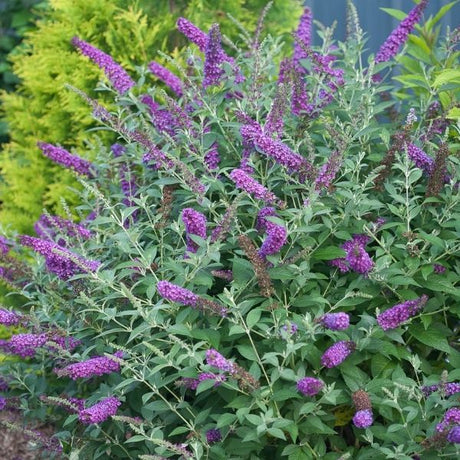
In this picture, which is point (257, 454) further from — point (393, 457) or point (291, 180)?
point (291, 180)

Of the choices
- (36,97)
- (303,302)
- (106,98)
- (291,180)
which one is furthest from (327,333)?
(36,97)

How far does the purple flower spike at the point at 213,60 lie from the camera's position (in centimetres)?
290

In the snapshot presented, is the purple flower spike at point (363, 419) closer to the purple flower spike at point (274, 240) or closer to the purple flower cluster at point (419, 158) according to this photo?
the purple flower spike at point (274, 240)

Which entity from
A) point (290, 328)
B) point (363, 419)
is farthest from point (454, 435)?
point (290, 328)

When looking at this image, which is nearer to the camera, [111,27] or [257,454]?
[257,454]

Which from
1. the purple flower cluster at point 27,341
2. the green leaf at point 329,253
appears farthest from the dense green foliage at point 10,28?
the green leaf at point 329,253

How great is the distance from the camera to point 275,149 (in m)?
2.66

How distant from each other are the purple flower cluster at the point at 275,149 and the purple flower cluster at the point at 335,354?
0.57 metres

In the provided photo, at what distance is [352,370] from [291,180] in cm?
63

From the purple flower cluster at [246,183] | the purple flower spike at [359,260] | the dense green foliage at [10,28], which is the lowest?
the dense green foliage at [10,28]

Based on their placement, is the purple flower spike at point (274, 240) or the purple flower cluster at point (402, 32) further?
the purple flower cluster at point (402, 32)

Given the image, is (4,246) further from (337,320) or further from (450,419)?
(450,419)

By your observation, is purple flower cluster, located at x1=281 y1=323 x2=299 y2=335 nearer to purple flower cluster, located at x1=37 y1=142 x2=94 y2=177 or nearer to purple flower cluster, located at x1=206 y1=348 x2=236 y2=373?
purple flower cluster, located at x1=206 y1=348 x2=236 y2=373

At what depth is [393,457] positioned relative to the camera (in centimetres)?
245
